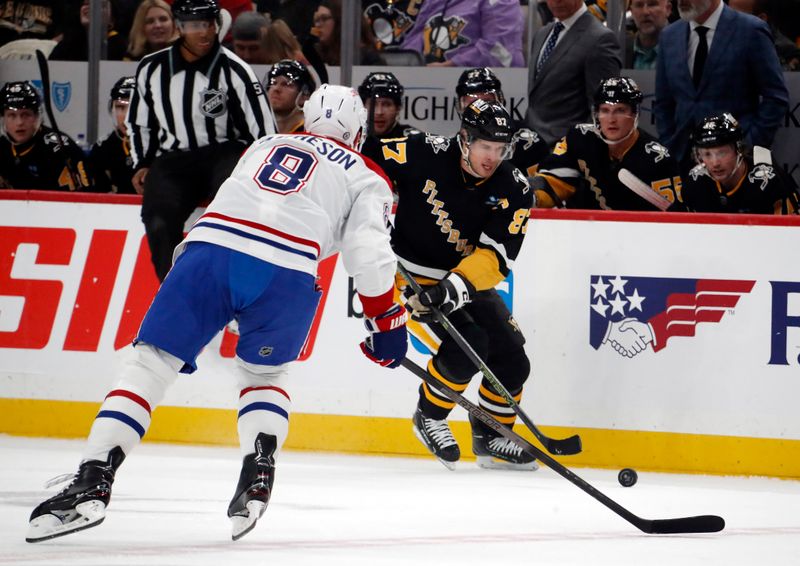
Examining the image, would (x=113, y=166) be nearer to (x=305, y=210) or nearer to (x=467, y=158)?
(x=467, y=158)

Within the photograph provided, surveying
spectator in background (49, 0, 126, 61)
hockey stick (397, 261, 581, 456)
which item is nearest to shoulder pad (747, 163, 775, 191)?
hockey stick (397, 261, 581, 456)

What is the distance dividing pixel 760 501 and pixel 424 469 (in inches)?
47.8

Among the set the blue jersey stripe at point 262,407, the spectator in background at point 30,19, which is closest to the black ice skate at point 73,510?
the blue jersey stripe at point 262,407

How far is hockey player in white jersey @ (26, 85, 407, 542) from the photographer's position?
3246mm

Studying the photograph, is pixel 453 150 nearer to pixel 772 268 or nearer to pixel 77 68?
pixel 772 268

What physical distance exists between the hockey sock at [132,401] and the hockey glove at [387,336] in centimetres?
56

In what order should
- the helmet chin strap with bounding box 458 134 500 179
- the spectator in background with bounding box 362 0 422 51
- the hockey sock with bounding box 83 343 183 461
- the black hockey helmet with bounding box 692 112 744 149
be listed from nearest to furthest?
1. the hockey sock with bounding box 83 343 183 461
2. the helmet chin strap with bounding box 458 134 500 179
3. the black hockey helmet with bounding box 692 112 744 149
4. the spectator in background with bounding box 362 0 422 51

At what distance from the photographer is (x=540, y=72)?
573 cm

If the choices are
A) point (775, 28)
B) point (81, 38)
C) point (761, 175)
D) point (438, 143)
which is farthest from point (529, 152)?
point (81, 38)

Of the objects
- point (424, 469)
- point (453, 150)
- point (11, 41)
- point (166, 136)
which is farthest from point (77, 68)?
point (424, 469)

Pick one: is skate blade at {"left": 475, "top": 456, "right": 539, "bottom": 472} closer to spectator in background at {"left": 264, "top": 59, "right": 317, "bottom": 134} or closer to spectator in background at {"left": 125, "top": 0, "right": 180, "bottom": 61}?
spectator in background at {"left": 264, "top": 59, "right": 317, "bottom": 134}

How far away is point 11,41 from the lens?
666 centimetres

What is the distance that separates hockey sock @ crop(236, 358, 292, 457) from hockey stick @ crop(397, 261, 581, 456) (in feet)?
3.98

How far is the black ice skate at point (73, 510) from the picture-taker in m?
3.07
